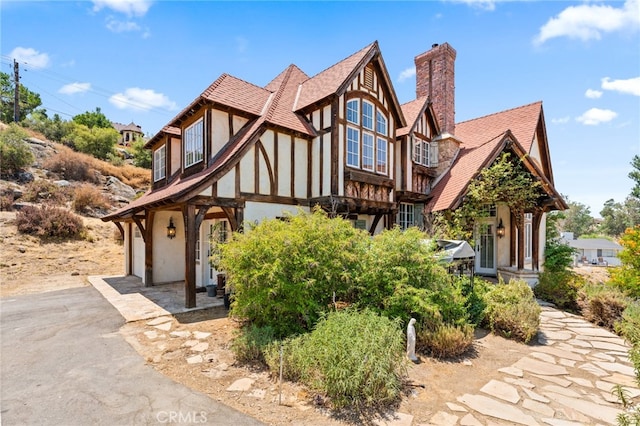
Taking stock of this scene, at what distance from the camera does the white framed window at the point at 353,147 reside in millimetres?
10176

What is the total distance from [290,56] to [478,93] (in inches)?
314

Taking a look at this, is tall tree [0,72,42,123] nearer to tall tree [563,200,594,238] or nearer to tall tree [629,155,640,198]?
tall tree [629,155,640,198]

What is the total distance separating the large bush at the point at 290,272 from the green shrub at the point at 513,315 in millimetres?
3558

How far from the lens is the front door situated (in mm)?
13648

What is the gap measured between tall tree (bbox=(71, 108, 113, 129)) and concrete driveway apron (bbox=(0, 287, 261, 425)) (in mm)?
44543

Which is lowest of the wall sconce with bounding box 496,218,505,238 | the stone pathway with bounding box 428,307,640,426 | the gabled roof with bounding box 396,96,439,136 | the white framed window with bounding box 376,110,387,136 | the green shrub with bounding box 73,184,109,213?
the stone pathway with bounding box 428,307,640,426

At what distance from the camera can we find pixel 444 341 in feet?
17.8

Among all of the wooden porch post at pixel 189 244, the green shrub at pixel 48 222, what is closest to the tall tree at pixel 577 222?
the wooden porch post at pixel 189 244

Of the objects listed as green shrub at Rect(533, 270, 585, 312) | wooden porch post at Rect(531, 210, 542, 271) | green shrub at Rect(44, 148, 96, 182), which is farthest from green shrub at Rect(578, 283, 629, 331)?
green shrub at Rect(44, 148, 96, 182)

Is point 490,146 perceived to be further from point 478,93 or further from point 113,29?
point 113,29

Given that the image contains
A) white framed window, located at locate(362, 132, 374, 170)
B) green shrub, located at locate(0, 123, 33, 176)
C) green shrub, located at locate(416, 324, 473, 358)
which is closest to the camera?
green shrub, located at locate(416, 324, 473, 358)

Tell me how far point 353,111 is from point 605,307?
29.5 ft

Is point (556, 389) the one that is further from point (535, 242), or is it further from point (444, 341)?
point (535, 242)

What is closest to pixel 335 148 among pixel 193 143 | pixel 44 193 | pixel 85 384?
pixel 193 143
